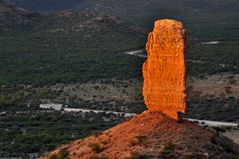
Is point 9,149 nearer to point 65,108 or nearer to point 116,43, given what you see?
point 65,108

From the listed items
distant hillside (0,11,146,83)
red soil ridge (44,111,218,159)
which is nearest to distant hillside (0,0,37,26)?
distant hillside (0,11,146,83)

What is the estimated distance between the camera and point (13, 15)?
12950 cm

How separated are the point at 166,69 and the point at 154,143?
2.41 m

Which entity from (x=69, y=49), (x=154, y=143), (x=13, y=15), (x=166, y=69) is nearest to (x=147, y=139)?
(x=154, y=143)

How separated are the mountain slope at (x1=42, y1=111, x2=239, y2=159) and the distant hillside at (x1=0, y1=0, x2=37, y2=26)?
103987mm

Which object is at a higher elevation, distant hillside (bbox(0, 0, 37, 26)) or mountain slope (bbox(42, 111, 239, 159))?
mountain slope (bbox(42, 111, 239, 159))

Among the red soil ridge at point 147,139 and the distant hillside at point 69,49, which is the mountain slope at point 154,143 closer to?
the red soil ridge at point 147,139

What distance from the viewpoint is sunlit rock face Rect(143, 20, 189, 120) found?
2175 cm

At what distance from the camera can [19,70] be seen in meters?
89.3

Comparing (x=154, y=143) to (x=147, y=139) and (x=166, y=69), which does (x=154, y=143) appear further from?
(x=166, y=69)

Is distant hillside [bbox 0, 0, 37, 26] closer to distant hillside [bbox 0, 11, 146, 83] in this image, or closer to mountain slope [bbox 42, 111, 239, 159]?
distant hillside [bbox 0, 11, 146, 83]

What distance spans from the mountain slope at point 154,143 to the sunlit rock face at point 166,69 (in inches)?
20.1

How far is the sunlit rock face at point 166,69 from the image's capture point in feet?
71.4

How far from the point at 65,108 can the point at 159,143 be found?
3886cm
